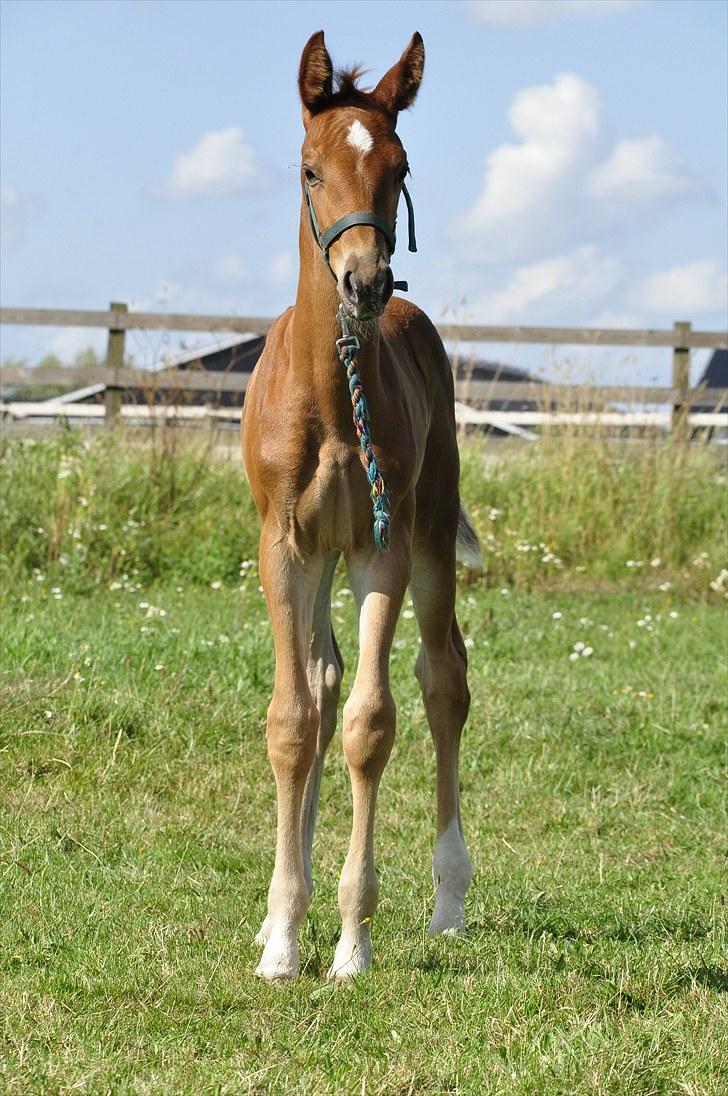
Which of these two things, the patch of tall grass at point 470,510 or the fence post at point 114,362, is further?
the fence post at point 114,362

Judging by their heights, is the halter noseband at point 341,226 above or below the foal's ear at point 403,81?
below

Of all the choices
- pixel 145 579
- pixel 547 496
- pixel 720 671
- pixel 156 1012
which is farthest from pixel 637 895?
pixel 547 496

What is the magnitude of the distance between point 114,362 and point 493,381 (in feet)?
11.6

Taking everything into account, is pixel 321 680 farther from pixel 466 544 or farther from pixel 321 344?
pixel 321 344

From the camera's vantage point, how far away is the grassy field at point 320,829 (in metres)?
3.20

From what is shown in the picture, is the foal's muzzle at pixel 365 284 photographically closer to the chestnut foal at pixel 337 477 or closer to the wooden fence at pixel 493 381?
the chestnut foal at pixel 337 477

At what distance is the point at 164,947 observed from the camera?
152 inches

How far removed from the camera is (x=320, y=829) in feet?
17.9

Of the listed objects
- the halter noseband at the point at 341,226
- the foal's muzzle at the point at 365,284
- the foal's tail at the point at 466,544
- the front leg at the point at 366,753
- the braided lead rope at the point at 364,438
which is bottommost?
the front leg at the point at 366,753

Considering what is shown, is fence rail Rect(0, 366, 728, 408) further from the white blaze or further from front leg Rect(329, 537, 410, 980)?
the white blaze

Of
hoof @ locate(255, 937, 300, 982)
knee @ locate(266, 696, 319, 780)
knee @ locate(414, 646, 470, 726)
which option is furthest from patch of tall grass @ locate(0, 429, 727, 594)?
hoof @ locate(255, 937, 300, 982)

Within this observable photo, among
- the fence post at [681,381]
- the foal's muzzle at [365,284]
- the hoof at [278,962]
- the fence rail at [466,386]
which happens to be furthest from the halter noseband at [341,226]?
the fence post at [681,381]

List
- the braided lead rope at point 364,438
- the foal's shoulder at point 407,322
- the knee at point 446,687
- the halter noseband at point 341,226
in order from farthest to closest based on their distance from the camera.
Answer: the foal's shoulder at point 407,322 < the knee at point 446,687 < the braided lead rope at point 364,438 < the halter noseband at point 341,226

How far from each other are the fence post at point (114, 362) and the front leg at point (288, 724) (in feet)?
27.4
